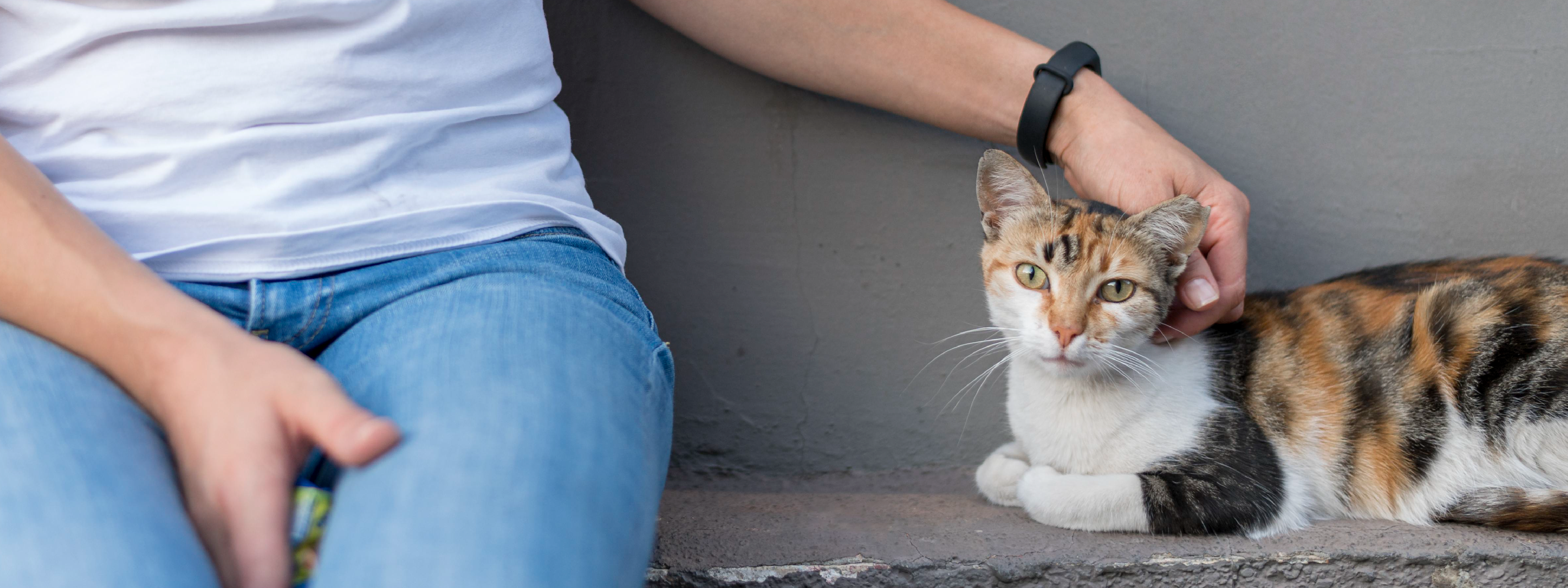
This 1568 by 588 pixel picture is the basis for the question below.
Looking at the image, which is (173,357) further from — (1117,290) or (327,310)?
(1117,290)

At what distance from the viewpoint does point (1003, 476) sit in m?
1.67

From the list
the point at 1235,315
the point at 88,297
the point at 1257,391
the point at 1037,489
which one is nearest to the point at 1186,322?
the point at 1235,315

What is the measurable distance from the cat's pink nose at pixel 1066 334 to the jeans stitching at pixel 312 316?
3.41 feet

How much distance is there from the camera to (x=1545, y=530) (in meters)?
1.43

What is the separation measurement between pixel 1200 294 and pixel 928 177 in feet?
2.35

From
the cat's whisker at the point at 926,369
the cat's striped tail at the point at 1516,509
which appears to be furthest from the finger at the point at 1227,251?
the cat's whisker at the point at 926,369

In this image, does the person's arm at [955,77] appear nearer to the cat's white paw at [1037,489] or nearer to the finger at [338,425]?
the cat's white paw at [1037,489]

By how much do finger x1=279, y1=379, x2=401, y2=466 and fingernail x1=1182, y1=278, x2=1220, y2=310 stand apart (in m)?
1.17

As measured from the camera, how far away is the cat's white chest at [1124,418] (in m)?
1.52

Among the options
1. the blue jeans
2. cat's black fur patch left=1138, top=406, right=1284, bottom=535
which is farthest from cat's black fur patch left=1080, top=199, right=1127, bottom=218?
the blue jeans

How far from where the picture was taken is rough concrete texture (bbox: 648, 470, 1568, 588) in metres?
1.37

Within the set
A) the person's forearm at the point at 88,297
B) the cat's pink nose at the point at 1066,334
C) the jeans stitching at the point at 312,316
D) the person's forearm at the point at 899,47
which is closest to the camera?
the person's forearm at the point at 88,297

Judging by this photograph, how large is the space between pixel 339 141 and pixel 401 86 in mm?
106

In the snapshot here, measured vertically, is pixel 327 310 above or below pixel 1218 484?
above
